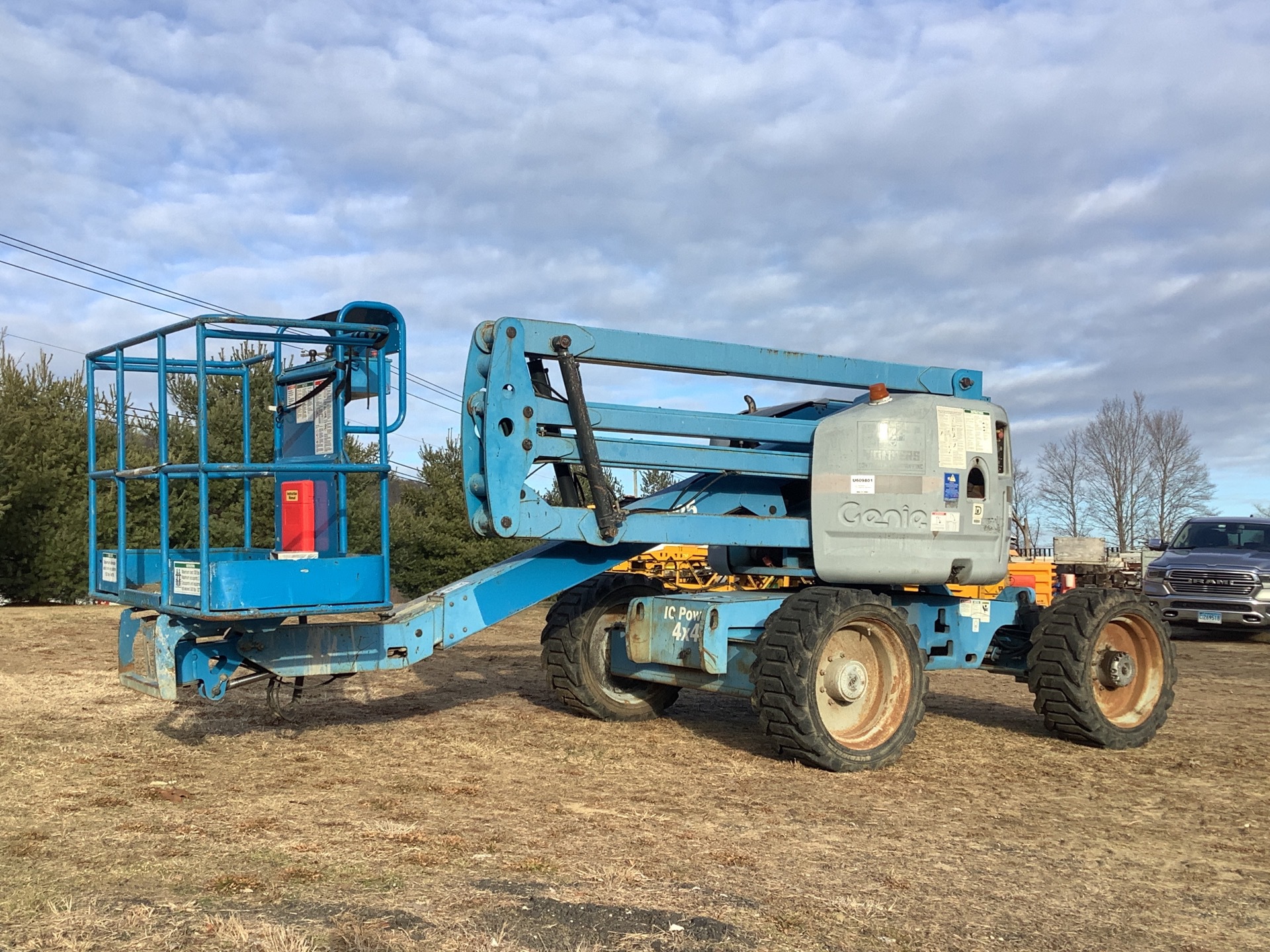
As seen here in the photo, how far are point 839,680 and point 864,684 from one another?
227 millimetres

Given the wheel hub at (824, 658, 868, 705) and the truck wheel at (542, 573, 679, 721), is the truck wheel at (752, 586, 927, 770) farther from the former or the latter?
the truck wheel at (542, 573, 679, 721)

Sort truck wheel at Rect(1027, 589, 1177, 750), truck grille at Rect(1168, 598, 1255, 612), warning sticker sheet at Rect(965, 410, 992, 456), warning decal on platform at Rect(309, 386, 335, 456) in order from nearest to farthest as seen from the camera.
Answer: warning decal on platform at Rect(309, 386, 335, 456) < truck wheel at Rect(1027, 589, 1177, 750) < warning sticker sheet at Rect(965, 410, 992, 456) < truck grille at Rect(1168, 598, 1255, 612)

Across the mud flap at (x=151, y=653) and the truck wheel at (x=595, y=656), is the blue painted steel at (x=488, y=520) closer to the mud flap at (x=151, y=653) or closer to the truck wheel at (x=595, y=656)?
the mud flap at (x=151, y=653)

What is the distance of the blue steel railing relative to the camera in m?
6.45

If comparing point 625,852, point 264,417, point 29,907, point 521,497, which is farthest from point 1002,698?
point 264,417

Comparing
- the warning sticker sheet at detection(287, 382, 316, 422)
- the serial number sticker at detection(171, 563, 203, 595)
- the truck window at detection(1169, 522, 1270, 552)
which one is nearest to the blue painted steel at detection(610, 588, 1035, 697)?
the warning sticker sheet at detection(287, 382, 316, 422)

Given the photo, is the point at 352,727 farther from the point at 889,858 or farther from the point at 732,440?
the point at 889,858

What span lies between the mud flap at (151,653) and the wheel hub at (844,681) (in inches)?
159

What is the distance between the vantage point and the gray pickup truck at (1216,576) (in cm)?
1764

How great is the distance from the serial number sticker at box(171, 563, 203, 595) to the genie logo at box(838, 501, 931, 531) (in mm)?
4254

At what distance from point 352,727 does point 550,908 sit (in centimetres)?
460

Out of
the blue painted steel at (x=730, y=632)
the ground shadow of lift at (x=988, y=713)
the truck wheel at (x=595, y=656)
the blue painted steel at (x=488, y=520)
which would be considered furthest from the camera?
the ground shadow of lift at (x=988, y=713)

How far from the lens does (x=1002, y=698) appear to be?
11.1 meters

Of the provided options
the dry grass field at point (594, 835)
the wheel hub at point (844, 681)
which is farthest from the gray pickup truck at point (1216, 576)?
the wheel hub at point (844, 681)
